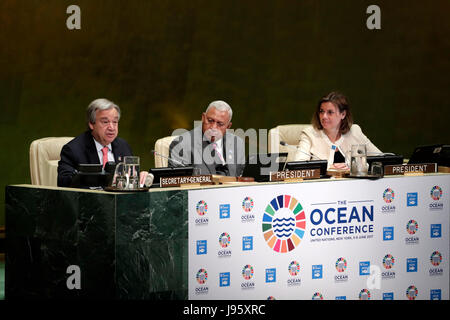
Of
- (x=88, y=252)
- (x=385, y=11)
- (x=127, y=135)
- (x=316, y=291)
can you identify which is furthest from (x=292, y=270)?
(x=385, y=11)

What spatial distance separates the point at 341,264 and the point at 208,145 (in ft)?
4.12

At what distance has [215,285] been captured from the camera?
4.01 m

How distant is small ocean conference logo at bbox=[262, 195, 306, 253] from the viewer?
164 inches

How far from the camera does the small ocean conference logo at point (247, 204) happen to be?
4.09 m

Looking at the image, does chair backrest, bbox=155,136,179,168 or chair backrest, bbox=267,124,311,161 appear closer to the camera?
chair backrest, bbox=155,136,179,168

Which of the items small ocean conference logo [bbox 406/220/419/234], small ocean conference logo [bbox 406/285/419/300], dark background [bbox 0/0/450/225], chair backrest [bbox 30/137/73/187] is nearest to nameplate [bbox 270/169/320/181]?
small ocean conference logo [bbox 406/220/419/234]

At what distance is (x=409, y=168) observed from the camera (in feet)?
15.5

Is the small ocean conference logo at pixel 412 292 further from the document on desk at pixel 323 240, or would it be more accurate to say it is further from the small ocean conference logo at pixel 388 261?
the small ocean conference logo at pixel 388 261

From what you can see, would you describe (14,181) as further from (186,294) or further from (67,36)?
(186,294)

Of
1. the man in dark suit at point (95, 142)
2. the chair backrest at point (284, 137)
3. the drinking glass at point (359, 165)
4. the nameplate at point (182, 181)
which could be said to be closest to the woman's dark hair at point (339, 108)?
the chair backrest at point (284, 137)

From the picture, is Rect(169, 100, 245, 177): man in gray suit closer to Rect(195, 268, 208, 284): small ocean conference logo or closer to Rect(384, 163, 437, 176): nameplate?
Rect(384, 163, 437, 176): nameplate

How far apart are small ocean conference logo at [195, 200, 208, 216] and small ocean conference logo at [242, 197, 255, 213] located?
21 centimetres

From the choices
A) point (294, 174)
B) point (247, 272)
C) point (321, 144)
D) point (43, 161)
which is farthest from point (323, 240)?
point (43, 161)

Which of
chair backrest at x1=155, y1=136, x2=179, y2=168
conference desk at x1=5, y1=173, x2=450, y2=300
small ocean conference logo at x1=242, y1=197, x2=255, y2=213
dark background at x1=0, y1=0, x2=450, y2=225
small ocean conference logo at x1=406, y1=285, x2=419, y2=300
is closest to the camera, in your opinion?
conference desk at x1=5, y1=173, x2=450, y2=300
